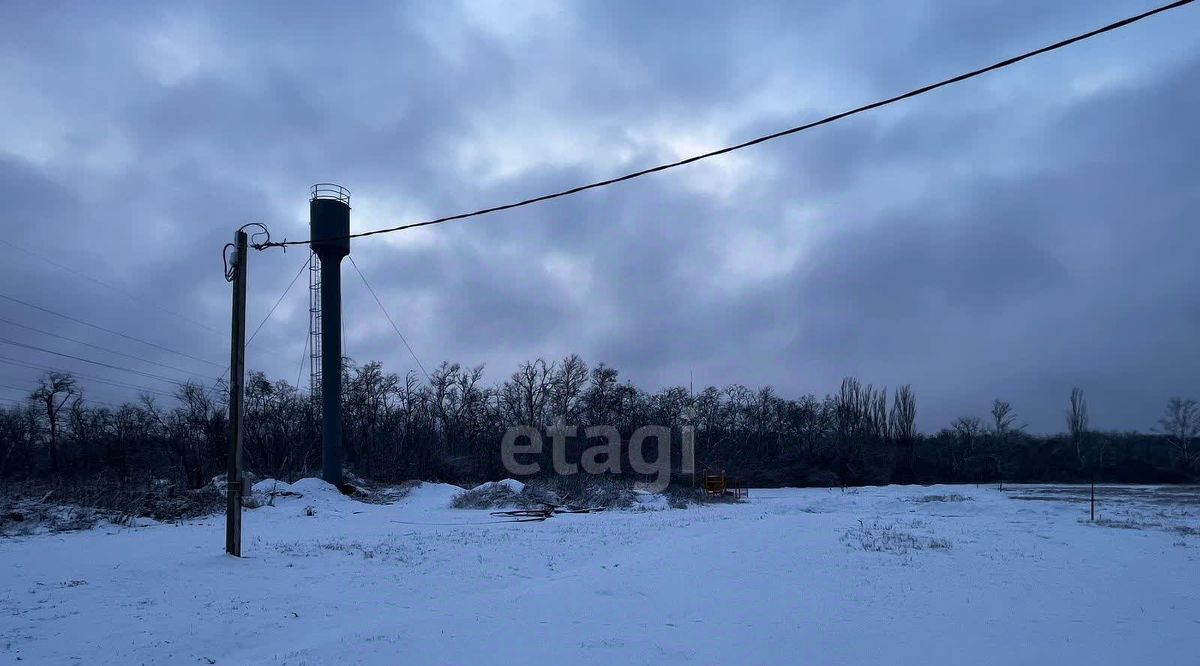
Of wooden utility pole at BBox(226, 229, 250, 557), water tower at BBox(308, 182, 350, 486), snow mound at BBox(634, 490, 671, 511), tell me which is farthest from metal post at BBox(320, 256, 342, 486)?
wooden utility pole at BBox(226, 229, 250, 557)

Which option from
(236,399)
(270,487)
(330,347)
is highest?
(330,347)

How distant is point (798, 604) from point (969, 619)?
222cm

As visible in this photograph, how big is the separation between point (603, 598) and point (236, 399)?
8066 mm

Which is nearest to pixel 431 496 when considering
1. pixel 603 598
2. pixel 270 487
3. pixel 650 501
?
pixel 270 487

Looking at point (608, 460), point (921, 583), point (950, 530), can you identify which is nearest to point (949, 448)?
point (608, 460)

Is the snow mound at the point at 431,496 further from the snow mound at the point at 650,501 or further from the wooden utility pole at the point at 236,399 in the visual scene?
the wooden utility pole at the point at 236,399

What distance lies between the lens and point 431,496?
129ft

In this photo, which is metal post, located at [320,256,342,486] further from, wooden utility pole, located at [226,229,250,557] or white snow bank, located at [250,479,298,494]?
wooden utility pole, located at [226,229,250,557]

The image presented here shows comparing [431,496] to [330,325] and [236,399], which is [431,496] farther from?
[236,399]

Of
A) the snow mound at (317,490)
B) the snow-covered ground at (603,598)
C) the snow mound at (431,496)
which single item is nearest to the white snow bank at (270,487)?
the snow mound at (317,490)

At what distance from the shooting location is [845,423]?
89.3m

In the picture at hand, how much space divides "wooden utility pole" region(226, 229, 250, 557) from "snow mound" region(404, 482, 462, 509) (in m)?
20.2

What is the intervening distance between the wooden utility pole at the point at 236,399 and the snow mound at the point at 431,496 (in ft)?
66.1

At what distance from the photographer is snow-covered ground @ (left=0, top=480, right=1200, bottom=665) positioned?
8.41 meters
